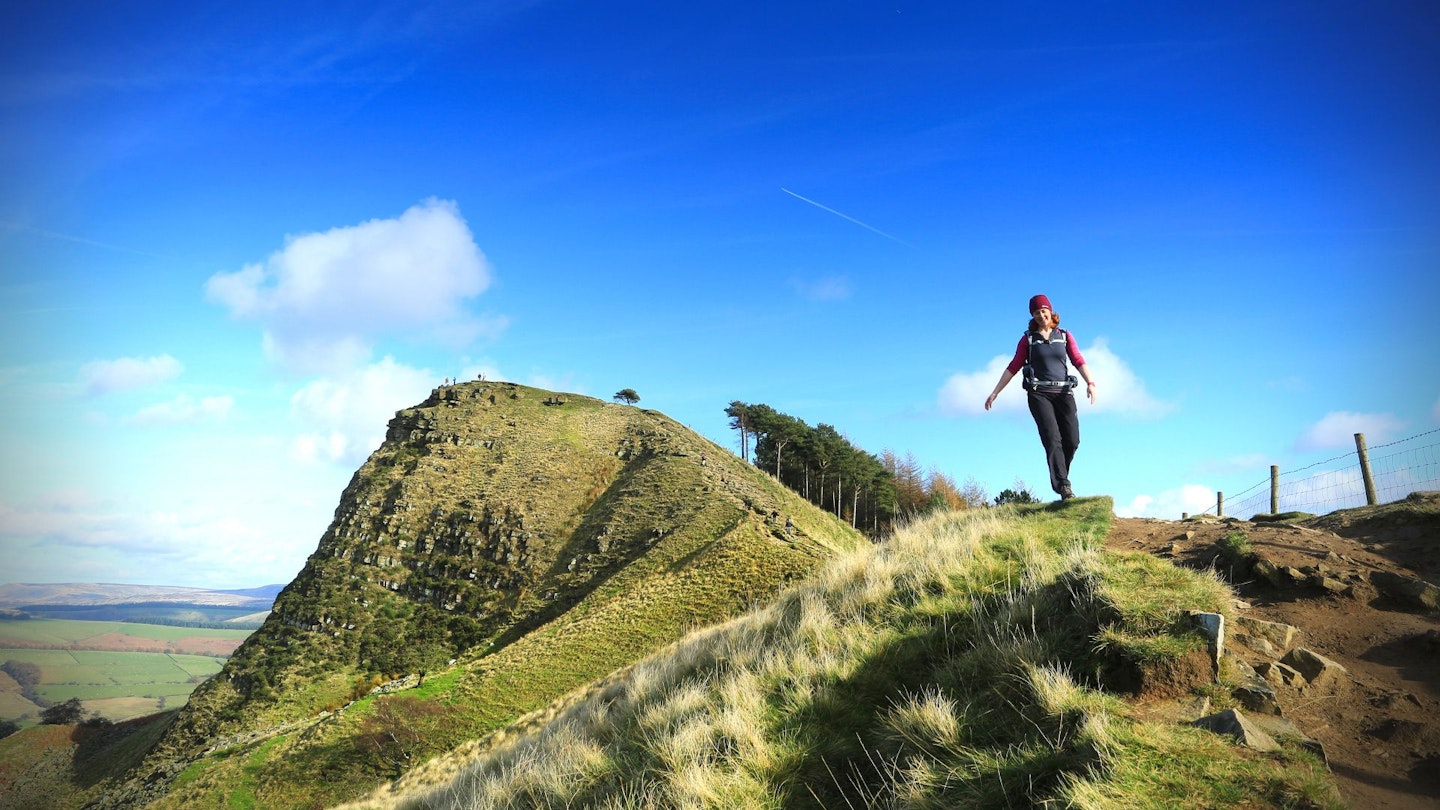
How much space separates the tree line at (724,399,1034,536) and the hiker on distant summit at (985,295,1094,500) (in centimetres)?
6998

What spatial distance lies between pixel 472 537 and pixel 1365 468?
7098 cm

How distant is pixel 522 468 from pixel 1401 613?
8197cm

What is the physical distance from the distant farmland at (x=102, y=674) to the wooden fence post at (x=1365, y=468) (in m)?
137

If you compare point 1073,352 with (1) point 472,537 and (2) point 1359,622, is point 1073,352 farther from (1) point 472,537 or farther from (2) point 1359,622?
(1) point 472,537

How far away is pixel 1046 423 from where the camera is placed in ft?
39.0

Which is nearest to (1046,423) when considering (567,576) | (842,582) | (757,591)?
(842,582)

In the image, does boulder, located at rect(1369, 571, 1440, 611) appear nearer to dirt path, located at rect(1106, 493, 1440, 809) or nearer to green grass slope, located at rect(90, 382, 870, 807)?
dirt path, located at rect(1106, 493, 1440, 809)

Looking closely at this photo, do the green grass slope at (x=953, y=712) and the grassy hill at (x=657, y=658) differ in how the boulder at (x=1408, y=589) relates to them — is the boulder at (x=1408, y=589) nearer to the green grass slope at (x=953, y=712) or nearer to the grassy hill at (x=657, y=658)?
the green grass slope at (x=953, y=712)

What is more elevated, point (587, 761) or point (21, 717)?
point (587, 761)

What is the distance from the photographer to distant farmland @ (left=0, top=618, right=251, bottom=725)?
120562mm

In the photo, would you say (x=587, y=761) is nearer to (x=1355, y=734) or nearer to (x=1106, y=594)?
(x=1106, y=594)

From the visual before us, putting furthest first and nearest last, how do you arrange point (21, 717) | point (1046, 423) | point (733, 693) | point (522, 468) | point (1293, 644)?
point (21, 717) → point (522, 468) → point (1046, 423) → point (733, 693) → point (1293, 644)

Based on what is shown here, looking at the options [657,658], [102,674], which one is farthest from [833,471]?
[102,674]

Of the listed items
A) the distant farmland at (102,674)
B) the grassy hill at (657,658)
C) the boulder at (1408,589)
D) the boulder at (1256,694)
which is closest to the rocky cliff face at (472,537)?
the grassy hill at (657,658)
